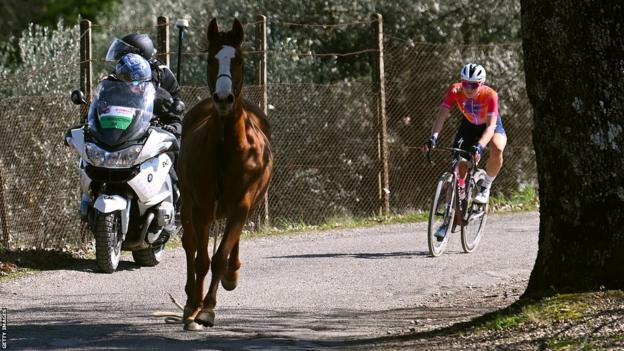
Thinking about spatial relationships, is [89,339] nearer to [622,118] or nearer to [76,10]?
[622,118]

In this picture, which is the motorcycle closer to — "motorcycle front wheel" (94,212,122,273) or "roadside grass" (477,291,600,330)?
"motorcycle front wheel" (94,212,122,273)

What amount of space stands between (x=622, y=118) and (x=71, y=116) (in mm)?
7957

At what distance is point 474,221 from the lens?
49.6ft

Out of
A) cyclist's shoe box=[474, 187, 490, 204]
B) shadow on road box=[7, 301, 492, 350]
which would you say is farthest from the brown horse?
→ cyclist's shoe box=[474, 187, 490, 204]

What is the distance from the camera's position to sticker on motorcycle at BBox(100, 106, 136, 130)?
501 inches

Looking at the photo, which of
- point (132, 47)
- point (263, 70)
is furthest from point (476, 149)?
point (263, 70)

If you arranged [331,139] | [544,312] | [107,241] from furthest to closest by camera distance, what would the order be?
[331,139] < [107,241] < [544,312]

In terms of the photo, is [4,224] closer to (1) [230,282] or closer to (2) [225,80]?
(1) [230,282]

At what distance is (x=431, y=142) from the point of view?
46.9ft

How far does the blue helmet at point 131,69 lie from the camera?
42.8 feet

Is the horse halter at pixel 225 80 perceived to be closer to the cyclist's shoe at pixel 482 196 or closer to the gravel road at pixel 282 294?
the gravel road at pixel 282 294

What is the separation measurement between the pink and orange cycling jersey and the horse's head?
5511 mm

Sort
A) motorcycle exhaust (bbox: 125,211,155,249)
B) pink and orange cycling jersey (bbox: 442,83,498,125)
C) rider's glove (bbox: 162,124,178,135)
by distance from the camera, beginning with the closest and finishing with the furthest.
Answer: motorcycle exhaust (bbox: 125,211,155,249) < rider's glove (bbox: 162,124,178,135) < pink and orange cycling jersey (bbox: 442,83,498,125)

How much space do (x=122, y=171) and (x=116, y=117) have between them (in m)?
0.49
